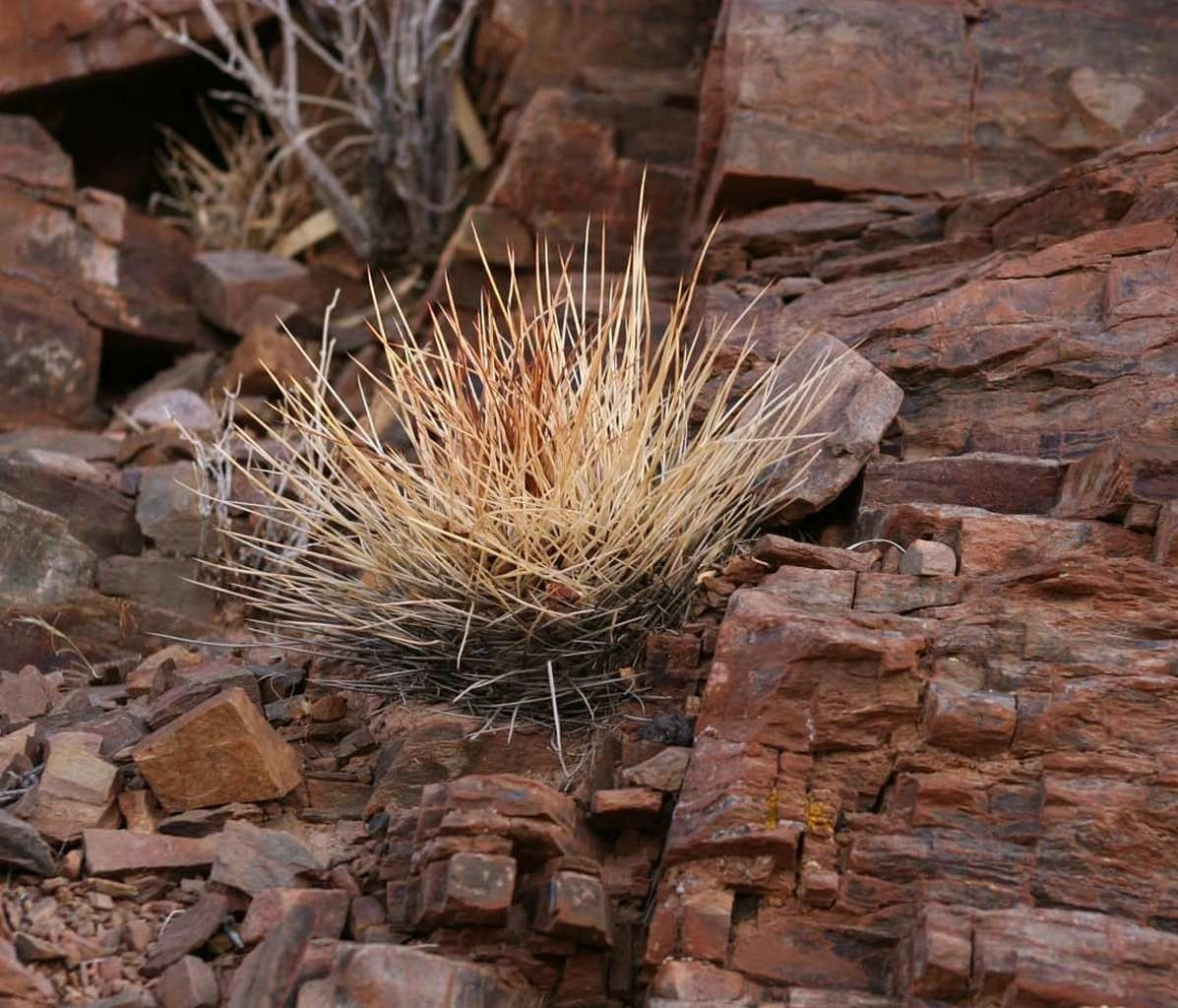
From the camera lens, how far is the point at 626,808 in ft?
11.5

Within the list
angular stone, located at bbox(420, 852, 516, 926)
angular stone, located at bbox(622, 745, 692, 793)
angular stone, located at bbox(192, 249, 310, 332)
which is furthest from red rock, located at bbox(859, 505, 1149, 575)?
angular stone, located at bbox(192, 249, 310, 332)

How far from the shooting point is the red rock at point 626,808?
11.5 feet

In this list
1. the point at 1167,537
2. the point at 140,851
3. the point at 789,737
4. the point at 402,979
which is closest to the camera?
the point at 402,979

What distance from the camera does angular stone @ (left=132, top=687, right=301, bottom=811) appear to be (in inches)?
153

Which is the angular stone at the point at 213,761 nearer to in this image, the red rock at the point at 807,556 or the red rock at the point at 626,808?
the red rock at the point at 626,808

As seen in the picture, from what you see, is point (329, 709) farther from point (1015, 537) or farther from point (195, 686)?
point (1015, 537)

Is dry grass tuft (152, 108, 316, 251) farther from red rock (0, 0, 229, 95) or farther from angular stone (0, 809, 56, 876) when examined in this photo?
angular stone (0, 809, 56, 876)

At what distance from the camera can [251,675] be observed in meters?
4.46

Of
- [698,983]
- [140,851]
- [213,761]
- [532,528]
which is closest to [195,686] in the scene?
[213,761]

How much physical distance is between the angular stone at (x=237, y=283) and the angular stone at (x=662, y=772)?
4569mm

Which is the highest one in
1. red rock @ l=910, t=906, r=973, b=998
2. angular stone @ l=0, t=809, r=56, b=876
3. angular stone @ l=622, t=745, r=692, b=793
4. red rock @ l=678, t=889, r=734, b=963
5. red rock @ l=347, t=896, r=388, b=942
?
Answer: red rock @ l=910, t=906, r=973, b=998

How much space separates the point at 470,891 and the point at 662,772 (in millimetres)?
568

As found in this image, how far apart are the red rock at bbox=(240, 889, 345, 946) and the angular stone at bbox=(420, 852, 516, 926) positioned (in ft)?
0.70

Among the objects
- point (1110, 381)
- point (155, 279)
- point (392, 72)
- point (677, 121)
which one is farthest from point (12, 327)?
point (1110, 381)
